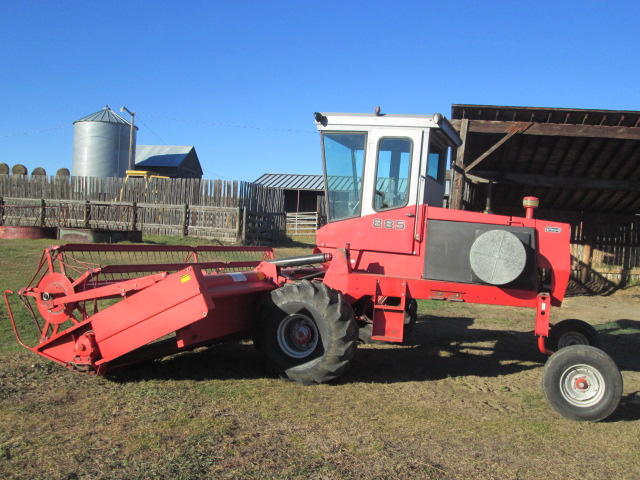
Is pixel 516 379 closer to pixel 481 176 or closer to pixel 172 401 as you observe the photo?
pixel 172 401

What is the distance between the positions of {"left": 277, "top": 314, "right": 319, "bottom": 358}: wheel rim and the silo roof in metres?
34.4

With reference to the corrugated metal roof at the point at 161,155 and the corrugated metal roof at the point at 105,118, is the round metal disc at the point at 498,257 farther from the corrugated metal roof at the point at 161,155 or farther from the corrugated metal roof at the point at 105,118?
the corrugated metal roof at the point at 161,155

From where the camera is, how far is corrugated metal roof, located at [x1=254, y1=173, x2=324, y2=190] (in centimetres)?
3834

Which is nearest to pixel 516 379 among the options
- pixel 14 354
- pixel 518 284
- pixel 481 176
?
pixel 518 284

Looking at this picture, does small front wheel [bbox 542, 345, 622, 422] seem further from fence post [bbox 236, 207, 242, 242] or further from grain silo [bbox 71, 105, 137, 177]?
grain silo [bbox 71, 105, 137, 177]

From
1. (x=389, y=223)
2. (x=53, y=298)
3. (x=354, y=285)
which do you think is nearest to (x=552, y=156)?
(x=389, y=223)

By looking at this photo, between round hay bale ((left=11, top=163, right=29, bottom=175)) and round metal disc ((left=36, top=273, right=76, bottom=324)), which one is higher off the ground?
round hay bale ((left=11, top=163, right=29, bottom=175))

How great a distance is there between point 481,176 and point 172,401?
10.3 meters

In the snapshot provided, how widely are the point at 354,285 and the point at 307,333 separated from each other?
0.72 metres

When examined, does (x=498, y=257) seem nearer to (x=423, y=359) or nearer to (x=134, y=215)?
(x=423, y=359)

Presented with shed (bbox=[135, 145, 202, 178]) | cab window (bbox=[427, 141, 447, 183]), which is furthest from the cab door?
shed (bbox=[135, 145, 202, 178])

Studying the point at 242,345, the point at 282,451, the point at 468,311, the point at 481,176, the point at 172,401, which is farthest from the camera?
the point at 481,176

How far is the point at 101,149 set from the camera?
36406 mm

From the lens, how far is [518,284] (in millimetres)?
6016
